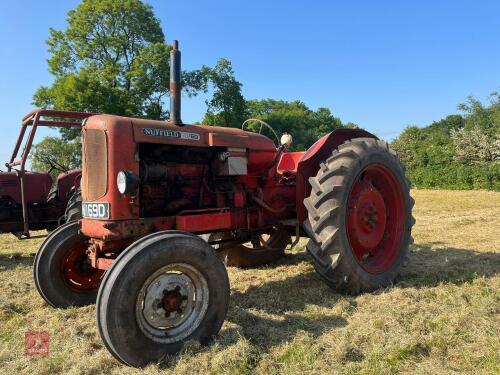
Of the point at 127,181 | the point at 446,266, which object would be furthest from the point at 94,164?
the point at 446,266

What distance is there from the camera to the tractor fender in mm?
4586

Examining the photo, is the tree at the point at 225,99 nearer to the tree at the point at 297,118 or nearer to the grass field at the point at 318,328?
the tree at the point at 297,118

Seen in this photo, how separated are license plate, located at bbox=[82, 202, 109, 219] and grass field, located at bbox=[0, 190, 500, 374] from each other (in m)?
0.90

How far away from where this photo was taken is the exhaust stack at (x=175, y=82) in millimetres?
3869

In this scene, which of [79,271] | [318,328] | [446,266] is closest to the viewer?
[318,328]

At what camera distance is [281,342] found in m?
2.97

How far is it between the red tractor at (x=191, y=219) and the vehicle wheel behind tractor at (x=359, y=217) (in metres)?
0.01

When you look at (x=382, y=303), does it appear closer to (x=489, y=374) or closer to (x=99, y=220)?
(x=489, y=374)

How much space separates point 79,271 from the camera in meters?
4.32

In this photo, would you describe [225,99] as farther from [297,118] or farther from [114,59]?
[297,118]

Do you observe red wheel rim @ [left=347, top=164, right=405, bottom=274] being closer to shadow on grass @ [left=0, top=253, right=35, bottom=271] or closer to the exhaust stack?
the exhaust stack

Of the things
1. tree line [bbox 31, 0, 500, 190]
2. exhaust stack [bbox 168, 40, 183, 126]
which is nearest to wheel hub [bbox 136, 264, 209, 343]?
exhaust stack [bbox 168, 40, 183, 126]

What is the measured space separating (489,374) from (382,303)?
1.36 m

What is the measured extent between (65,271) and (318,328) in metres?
2.54
